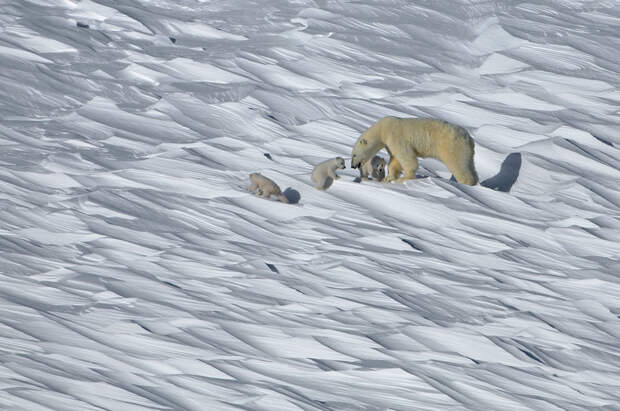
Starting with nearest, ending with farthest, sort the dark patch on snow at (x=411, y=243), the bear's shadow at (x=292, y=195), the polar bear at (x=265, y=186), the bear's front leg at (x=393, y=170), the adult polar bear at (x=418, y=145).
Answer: the dark patch on snow at (x=411, y=243) < the polar bear at (x=265, y=186) < the bear's shadow at (x=292, y=195) < the adult polar bear at (x=418, y=145) < the bear's front leg at (x=393, y=170)

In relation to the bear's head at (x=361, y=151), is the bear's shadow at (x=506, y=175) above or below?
below

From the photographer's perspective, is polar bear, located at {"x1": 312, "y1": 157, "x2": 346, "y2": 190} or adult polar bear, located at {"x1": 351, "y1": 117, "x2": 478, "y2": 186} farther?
adult polar bear, located at {"x1": 351, "y1": 117, "x2": 478, "y2": 186}

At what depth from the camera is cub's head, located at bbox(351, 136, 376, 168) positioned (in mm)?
9023

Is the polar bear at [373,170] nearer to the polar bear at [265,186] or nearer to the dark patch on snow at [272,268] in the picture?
the polar bear at [265,186]

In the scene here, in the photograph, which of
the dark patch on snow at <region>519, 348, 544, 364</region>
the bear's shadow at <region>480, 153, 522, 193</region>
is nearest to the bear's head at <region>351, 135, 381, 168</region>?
→ the bear's shadow at <region>480, 153, 522, 193</region>

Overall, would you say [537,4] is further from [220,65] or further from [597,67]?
[220,65]

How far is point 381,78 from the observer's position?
460 inches

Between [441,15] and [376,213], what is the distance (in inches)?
214

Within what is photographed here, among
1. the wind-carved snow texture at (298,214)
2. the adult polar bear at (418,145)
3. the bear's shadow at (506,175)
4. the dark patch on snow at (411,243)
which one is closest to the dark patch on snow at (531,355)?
the wind-carved snow texture at (298,214)

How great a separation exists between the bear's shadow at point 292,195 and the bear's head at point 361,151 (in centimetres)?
53

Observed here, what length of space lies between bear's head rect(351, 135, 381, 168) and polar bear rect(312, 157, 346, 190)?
22 cm

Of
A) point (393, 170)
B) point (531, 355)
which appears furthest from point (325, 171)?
point (531, 355)

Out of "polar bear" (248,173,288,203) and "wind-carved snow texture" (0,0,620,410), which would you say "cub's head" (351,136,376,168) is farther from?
"polar bear" (248,173,288,203)

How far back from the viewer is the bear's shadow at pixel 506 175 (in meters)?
9.28
